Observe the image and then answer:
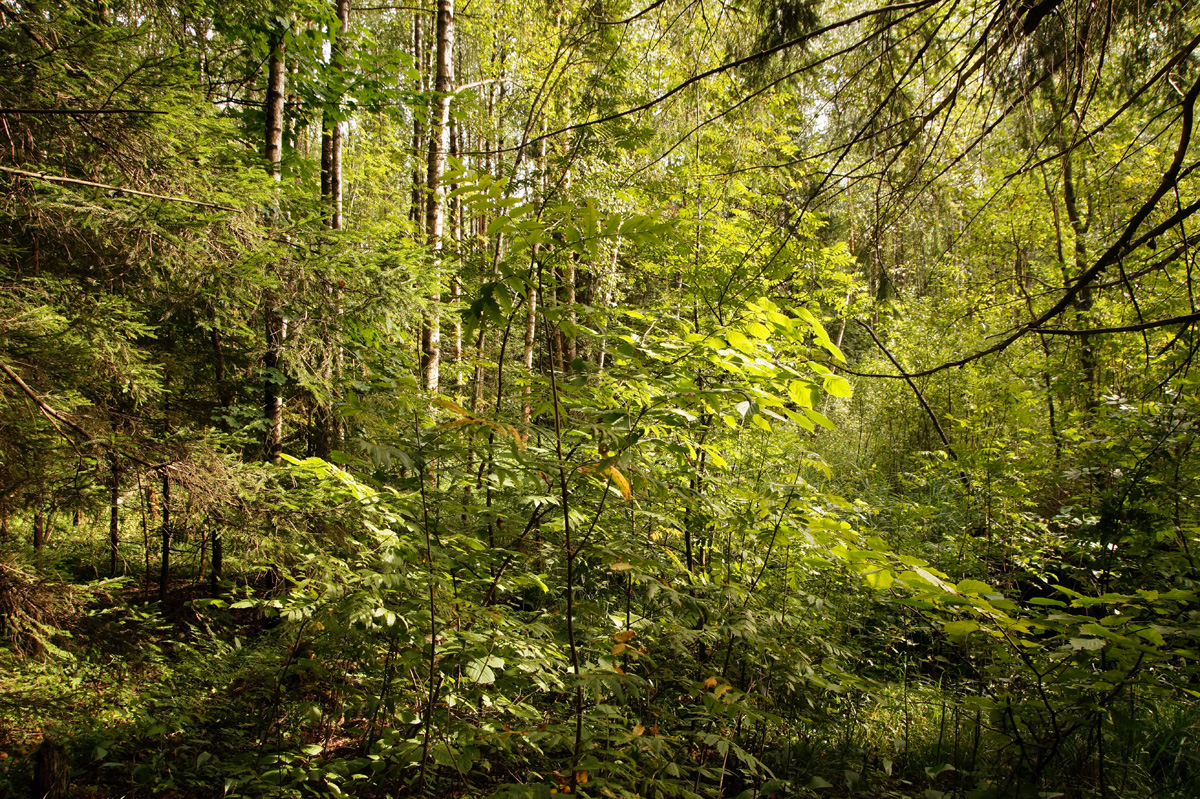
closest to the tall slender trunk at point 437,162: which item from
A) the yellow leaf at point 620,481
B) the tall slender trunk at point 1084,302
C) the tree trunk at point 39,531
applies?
the tree trunk at point 39,531

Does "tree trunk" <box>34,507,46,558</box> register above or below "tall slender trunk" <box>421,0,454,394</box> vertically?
below

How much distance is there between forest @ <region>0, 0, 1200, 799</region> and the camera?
69.7 inches

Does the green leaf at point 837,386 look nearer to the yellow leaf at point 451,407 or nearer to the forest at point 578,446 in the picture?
the forest at point 578,446

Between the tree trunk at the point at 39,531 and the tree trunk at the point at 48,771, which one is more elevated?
the tree trunk at the point at 39,531

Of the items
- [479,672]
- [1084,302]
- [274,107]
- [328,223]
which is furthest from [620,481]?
[1084,302]

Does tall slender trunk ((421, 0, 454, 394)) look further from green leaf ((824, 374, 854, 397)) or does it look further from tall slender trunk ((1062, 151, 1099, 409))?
tall slender trunk ((1062, 151, 1099, 409))

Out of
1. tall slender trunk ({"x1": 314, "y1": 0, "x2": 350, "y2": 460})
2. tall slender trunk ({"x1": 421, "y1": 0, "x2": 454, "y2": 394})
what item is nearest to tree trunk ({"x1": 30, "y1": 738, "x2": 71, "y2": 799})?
tall slender trunk ({"x1": 314, "y1": 0, "x2": 350, "y2": 460})

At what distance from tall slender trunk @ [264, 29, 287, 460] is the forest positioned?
32 mm

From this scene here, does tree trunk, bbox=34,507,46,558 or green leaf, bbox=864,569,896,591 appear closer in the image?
green leaf, bbox=864,569,896,591

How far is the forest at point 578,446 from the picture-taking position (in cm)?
177

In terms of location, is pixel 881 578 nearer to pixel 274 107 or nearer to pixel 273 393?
pixel 273 393

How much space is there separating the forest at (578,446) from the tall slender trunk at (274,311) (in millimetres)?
32

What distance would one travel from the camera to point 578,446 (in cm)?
183

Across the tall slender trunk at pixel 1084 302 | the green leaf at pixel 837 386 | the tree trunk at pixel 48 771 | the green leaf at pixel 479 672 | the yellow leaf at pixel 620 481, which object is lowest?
the tree trunk at pixel 48 771
